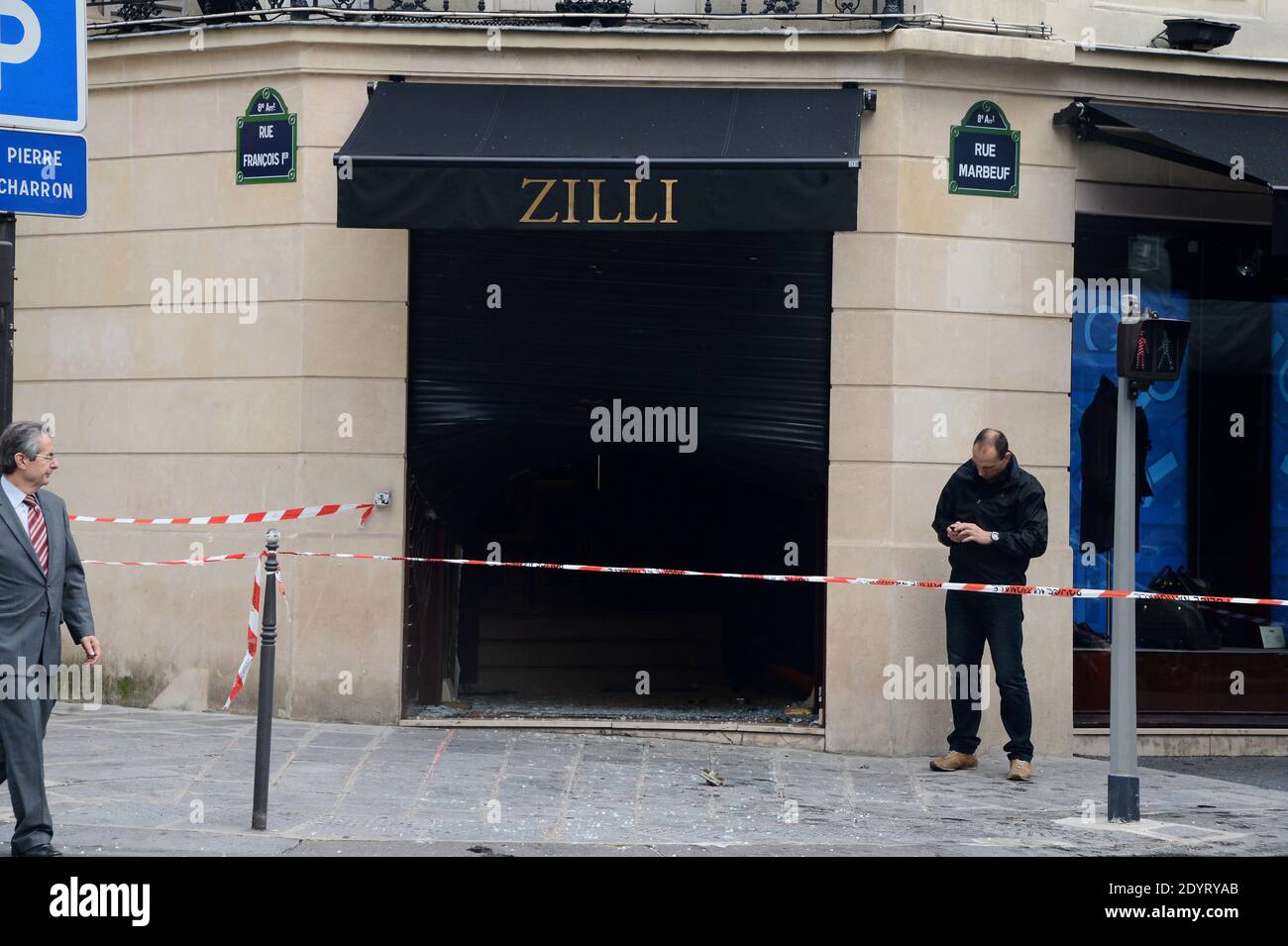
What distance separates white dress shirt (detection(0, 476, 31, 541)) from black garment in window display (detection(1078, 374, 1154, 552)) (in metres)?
7.33

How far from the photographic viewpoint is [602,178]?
979 centimetres

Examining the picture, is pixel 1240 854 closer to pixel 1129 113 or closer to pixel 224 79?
pixel 1129 113

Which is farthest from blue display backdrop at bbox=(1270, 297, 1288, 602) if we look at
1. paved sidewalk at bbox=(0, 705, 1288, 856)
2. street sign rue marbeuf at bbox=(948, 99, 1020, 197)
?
street sign rue marbeuf at bbox=(948, 99, 1020, 197)

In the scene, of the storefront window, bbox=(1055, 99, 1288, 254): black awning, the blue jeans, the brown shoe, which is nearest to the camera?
the blue jeans

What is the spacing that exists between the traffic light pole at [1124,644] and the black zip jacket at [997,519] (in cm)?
119

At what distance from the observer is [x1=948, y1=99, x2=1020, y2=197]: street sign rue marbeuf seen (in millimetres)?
10836

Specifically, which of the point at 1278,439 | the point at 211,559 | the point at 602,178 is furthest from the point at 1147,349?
the point at 211,559

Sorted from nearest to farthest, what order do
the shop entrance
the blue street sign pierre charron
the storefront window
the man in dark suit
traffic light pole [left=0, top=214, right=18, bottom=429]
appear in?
the man in dark suit, traffic light pole [left=0, top=214, right=18, bottom=429], the blue street sign pierre charron, the shop entrance, the storefront window

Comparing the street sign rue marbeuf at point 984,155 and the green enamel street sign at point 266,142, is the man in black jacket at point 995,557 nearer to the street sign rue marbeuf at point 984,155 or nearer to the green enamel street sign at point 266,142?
the street sign rue marbeuf at point 984,155

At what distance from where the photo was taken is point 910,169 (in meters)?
10.8

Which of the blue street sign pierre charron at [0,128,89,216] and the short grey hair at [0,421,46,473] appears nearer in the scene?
the short grey hair at [0,421,46,473]

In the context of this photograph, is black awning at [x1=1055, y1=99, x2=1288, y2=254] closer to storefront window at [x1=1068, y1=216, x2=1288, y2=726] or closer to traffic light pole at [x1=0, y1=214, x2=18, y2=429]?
storefront window at [x1=1068, y1=216, x2=1288, y2=726]
